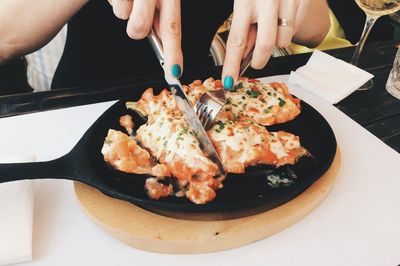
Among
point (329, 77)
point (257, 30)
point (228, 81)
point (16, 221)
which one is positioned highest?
point (257, 30)

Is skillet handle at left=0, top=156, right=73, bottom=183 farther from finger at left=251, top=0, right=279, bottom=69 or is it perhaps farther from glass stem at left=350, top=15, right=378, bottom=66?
glass stem at left=350, top=15, right=378, bottom=66

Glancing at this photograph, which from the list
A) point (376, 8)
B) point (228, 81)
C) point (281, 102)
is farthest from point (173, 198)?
point (376, 8)

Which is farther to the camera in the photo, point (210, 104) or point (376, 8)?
point (376, 8)

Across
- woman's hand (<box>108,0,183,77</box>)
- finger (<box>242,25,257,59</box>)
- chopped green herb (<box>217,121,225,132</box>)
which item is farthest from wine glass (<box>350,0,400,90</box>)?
woman's hand (<box>108,0,183,77</box>)

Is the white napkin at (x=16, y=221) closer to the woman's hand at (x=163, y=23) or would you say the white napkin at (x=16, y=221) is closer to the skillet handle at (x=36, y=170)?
the skillet handle at (x=36, y=170)

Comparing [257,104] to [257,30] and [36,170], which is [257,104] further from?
[36,170]

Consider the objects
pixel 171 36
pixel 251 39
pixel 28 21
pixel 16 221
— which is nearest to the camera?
pixel 16 221
